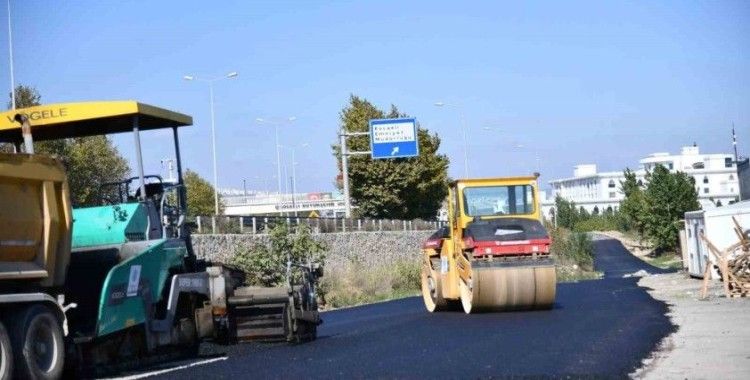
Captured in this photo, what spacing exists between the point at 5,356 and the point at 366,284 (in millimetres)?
27648

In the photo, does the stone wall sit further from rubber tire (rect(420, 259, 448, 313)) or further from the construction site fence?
rubber tire (rect(420, 259, 448, 313))

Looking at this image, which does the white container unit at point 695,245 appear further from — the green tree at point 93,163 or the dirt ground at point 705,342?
the green tree at point 93,163

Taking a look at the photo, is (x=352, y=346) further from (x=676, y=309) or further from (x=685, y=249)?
(x=685, y=249)

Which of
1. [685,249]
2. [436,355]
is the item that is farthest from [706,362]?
[685,249]

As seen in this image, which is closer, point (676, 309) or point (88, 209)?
point (88, 209)

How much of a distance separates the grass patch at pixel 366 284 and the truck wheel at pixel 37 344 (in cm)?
2136

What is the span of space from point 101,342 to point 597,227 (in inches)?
4734

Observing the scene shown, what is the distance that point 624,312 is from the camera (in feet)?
62.4

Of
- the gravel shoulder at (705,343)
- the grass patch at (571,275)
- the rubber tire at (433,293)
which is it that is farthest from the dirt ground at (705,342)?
the grass patch at (571,275)

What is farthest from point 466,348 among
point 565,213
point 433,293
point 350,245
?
point 565,213

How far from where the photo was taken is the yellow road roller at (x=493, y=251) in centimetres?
1992

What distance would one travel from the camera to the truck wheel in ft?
31.1

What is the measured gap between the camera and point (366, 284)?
3662 cm

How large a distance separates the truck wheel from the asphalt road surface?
1294 mm
